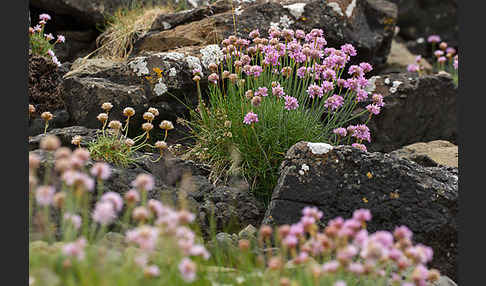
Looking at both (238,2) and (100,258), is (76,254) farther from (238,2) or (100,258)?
(238,2)

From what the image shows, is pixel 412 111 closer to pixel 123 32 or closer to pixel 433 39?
pixel 123 32

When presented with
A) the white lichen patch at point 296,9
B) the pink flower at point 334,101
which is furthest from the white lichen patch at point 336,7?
the pink flower at point 334,101

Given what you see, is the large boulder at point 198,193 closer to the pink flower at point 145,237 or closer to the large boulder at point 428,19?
the pink flower at point 145,237

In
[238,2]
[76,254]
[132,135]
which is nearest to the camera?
[76,254]

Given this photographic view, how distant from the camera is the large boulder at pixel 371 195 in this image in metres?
3.62

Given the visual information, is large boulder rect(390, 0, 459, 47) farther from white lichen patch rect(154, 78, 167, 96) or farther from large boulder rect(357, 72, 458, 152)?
white lichen patch rect(154, 78, 167, 96)

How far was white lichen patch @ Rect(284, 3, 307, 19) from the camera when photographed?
5863 mm

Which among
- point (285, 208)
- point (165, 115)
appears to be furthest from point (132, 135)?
point (285, 208)

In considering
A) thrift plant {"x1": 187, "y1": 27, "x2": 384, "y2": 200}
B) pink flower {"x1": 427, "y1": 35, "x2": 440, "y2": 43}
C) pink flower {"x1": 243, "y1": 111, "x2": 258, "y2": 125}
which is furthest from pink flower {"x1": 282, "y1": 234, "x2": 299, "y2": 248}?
pink flower {"x1": 427, "y1": 35, "x2": 440, "y2": 43}

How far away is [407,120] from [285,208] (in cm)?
316

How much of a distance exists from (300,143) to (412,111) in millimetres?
2819

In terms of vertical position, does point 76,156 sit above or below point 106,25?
above

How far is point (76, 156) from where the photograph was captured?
81.0 inches

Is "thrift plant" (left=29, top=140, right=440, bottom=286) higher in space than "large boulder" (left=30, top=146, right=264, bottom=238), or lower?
higher
